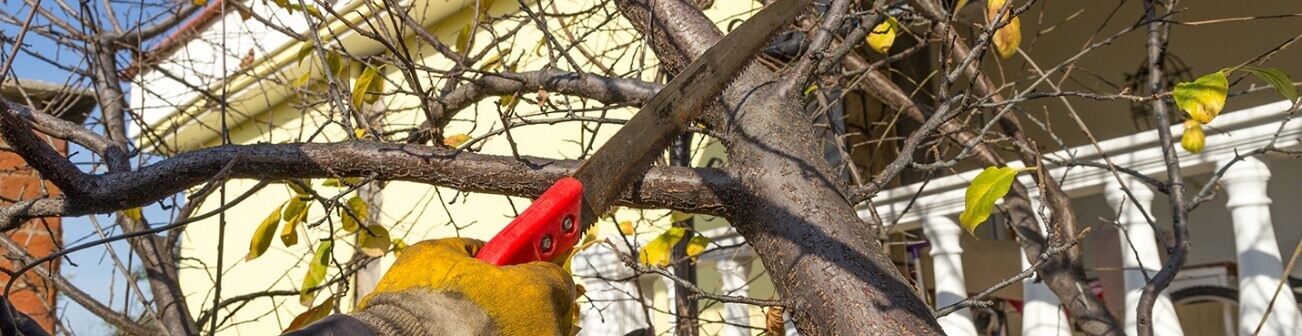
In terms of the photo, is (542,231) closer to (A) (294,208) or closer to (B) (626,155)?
(B) (626,155)

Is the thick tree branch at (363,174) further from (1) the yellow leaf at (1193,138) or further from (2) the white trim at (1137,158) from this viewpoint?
(1) the yellow leaf at (1193,138)

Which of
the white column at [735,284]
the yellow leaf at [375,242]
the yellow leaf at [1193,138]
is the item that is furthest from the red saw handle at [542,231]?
the white column at [735,284]

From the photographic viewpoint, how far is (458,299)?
43.0 inches

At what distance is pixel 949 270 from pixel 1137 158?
50 cm

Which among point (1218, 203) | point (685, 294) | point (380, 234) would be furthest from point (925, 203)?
point (1218, 203)

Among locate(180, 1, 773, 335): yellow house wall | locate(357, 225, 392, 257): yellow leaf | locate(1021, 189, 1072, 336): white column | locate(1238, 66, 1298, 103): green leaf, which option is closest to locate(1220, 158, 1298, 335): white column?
locate(1021, 189, 1072, 336): white column

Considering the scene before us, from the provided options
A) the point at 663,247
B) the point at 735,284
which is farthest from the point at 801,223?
the point at 735,284

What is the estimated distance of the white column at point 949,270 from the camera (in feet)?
8.07

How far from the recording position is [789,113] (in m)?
1.58

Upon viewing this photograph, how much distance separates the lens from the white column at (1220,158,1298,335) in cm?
203

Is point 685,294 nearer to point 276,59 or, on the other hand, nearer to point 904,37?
point 904,37

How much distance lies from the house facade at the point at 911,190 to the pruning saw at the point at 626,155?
403 mm

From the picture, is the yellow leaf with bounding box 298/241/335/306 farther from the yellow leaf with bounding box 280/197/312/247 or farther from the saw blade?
the saw blade

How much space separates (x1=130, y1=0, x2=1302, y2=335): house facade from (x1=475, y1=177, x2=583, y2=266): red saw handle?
0.51 meters
